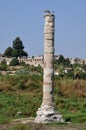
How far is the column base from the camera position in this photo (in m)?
16.1

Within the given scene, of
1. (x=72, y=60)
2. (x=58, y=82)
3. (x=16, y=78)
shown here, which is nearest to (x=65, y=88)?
(x=58, y=82)

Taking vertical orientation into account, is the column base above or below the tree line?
below

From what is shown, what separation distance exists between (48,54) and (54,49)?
303mm

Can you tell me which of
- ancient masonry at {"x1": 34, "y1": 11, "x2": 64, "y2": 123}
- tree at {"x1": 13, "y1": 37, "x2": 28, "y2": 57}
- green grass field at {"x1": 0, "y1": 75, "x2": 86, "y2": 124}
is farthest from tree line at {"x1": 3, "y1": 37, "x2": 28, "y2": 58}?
ancient masonry at {"x1": 34, "y1": 11, "x2": 64, "y2": 123}

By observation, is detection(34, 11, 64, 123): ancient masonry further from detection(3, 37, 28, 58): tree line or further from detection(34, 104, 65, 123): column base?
detection(3, 37, 28, 58): tree line

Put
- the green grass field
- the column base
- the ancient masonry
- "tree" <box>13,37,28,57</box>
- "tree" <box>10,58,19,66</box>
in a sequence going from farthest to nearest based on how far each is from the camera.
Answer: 1. "tree" <box>10,58,19,66</box>
2. "tree" <box>13,37,28,57</box>
3. the green grass field
4. the ancient masonry
5. the column base

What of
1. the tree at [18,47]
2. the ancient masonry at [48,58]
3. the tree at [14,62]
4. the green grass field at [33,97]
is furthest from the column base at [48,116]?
the tree at [14,62]

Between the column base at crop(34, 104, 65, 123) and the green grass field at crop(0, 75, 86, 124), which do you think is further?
the green grass field at crop(0, 75, 86, 124)

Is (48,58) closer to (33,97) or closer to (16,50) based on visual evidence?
(33,97)

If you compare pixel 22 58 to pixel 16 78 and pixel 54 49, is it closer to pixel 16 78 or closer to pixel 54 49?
pixel 16 78

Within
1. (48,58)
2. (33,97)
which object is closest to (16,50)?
(33,97)

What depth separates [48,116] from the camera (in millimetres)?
16250

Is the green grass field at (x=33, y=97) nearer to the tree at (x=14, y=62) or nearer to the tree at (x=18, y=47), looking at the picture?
the tree at (x=18, y=47)

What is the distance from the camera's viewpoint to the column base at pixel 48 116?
635 inches
